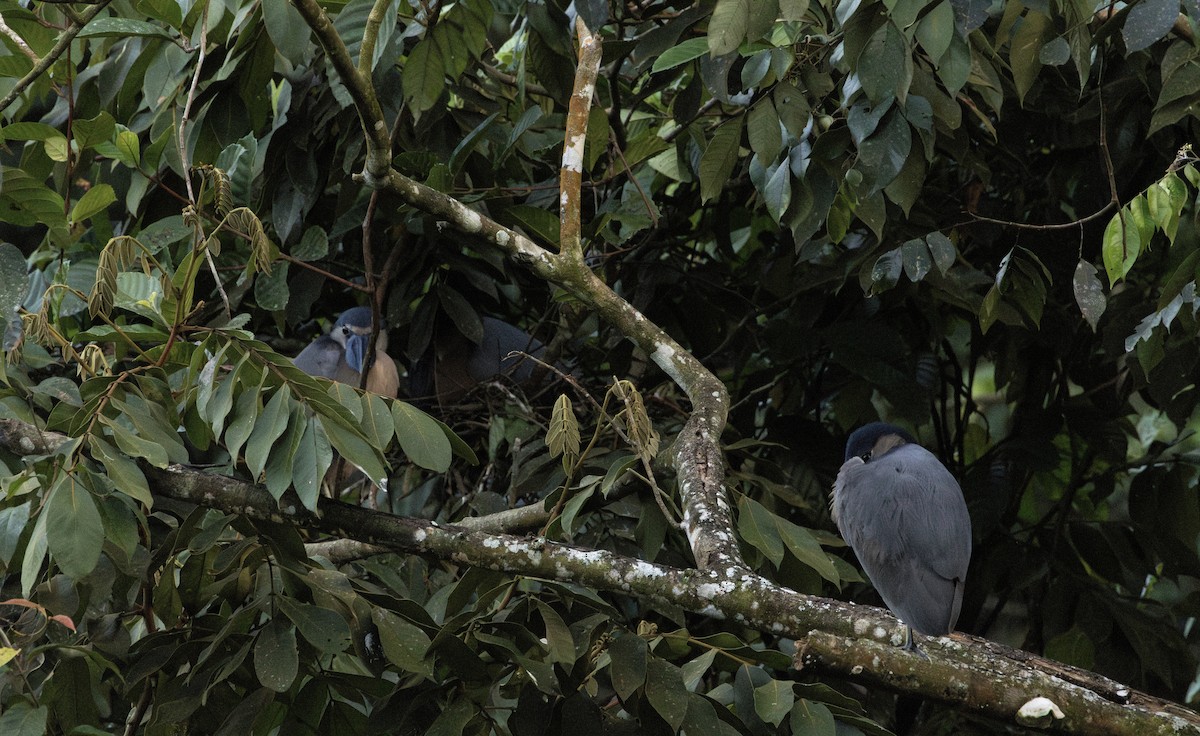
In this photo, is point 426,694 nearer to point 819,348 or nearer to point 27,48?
point 27,48

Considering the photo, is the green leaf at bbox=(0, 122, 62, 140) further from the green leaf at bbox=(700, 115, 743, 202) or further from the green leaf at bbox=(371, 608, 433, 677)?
the green leaf at bbox=(700, 115, 743, 202)

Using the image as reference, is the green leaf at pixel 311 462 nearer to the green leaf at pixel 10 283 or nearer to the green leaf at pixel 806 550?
the green leaf at pixel 10 283

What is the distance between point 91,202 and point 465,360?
1928mm

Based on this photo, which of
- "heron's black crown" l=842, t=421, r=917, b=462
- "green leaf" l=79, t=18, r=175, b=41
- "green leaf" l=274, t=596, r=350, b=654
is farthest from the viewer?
"heron's black crown" l=842, t=421, r=917, b=462

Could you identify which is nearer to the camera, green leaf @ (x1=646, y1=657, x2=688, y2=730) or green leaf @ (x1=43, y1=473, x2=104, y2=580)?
green leaf @ (x1=43, y1=473, x2=104, y2=580)

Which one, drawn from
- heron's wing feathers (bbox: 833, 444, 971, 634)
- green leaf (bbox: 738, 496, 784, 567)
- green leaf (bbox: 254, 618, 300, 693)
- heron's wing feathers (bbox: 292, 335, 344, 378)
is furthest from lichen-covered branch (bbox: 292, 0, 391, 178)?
heron's wing feathers (bbox: 292, 335, 344, 378)

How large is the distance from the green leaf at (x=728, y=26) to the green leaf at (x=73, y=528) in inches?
52.1

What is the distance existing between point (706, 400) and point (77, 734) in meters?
1.30

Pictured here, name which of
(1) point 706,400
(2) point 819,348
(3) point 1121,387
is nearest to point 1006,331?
(3) point 1121,387

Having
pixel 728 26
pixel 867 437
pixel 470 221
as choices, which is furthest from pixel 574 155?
pixel 867 437

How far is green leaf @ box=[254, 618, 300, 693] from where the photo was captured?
189cm

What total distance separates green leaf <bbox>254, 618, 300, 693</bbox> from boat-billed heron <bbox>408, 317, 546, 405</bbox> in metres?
2.09

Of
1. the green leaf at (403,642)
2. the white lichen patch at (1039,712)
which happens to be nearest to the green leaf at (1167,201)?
the white lichen patch at (1039,712)

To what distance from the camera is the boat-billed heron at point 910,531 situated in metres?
3.11
